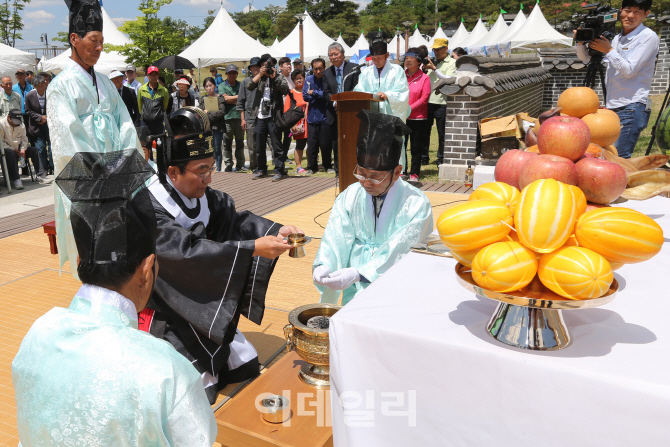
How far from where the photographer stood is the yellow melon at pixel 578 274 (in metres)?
1.10

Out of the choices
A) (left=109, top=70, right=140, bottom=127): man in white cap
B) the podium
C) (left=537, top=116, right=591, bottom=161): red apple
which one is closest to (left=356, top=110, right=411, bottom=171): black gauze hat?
(left=537, top=116, right=591, bottom=161): red apple

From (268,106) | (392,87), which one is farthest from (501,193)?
(268,106)

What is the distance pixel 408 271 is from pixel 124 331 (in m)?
0.94

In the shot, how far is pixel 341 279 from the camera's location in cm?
264

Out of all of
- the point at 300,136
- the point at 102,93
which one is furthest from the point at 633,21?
the point at 300,136

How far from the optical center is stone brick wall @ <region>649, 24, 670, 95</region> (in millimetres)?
18797

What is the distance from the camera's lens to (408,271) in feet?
5.88

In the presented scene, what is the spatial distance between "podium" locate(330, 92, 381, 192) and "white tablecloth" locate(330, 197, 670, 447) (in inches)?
189

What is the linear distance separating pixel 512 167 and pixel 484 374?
77 cm

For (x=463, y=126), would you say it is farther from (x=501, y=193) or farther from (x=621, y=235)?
(x=621, y=235)

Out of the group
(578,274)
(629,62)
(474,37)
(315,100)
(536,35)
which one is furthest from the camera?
(474,37)

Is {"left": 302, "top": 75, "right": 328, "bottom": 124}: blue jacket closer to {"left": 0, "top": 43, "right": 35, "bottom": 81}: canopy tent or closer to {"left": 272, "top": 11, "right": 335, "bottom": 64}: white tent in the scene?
{"left": 0, "top": 43, "right": 35, "bottom": 81}: canopy tent

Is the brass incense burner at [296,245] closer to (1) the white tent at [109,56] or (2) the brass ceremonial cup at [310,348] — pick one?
(2) the brass ceremonial cup at [310,348]

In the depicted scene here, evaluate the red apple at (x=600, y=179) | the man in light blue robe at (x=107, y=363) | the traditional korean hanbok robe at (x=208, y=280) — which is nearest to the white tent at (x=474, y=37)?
the traditional korean hanbok robe at (x=208, y=280)
